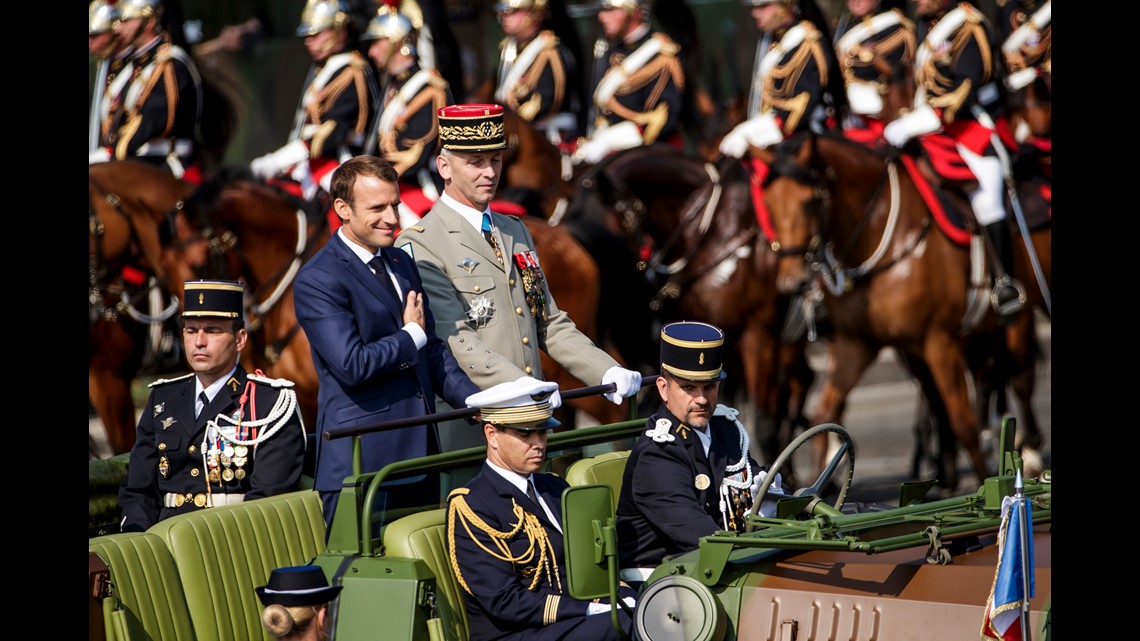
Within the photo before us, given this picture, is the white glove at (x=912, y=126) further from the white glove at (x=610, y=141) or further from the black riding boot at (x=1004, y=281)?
the white glove at (x=610, y=141)

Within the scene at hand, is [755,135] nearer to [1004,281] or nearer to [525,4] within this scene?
[1004,281]

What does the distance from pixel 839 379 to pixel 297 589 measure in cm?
721

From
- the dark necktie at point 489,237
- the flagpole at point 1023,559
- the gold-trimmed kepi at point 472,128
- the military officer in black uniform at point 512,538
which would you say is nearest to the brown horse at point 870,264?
the dark necktie at point 489,237

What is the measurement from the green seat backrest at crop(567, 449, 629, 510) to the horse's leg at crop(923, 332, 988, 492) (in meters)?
5.24

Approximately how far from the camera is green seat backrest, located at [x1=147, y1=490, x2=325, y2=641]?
526cm

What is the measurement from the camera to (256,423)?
595 cm

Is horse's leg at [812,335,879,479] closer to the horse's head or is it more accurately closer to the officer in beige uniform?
the horse's head

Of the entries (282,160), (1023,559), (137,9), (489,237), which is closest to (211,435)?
(489,237)

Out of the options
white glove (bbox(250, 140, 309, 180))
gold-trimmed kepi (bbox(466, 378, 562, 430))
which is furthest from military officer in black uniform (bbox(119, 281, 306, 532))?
white glove (bbox(250, 140, 309, 180))

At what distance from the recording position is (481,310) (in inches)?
249

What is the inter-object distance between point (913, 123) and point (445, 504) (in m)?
7.13

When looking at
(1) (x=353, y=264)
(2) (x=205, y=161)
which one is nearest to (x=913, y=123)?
(2) (x=205, y=161)

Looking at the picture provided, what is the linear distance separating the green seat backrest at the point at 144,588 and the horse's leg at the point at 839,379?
6175 millimetres

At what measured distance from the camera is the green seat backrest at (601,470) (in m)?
5.78
